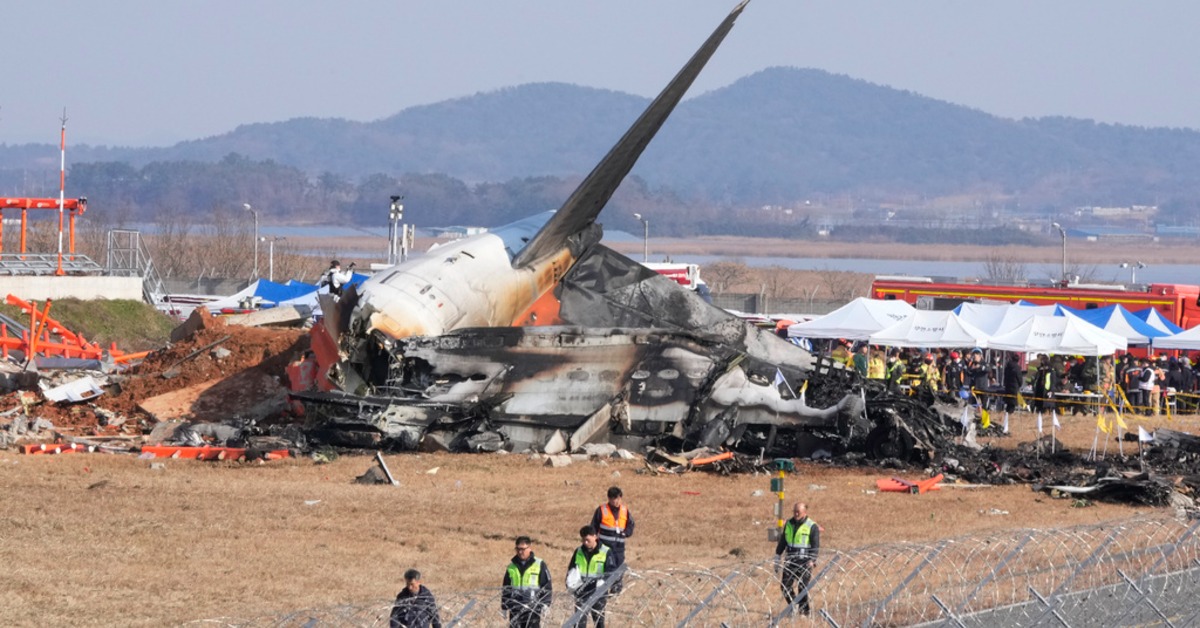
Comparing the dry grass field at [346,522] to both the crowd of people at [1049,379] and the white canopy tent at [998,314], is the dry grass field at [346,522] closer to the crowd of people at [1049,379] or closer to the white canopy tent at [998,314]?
the crowd of people at [1049,379]

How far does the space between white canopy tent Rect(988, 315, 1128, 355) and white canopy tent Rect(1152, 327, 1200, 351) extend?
17.3 ft

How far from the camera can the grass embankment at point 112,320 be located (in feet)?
185

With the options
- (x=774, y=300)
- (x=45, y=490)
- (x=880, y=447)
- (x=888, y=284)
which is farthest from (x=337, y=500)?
(x=774, y=300)

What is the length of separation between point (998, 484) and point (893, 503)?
11.5 feet

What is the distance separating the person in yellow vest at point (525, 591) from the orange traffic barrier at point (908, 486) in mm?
14106

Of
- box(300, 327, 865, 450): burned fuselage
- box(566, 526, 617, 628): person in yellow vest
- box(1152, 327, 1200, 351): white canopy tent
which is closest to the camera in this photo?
box(566, 526, 617, 628): person in yellow vest

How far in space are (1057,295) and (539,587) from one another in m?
50.7

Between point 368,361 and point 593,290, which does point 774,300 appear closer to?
point 593,290

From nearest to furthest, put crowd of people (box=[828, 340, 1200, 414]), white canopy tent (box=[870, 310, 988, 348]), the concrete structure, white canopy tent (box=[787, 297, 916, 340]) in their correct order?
1. crowd of people (box=[828, 340, 1200, 414])
2. white canopy tent (box=[870, 310, 988, 348])
3. white canopy tent (box=[787, 297, 916, 340])
4. the concrete structure

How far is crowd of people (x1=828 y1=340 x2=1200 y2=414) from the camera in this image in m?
42.6

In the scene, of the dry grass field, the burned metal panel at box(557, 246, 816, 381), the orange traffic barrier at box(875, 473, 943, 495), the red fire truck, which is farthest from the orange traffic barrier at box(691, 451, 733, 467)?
the red fire truck

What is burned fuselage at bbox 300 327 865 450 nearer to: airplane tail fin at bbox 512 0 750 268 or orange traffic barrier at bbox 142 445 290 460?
orange traffic barrier at bbox 142 445 290 460

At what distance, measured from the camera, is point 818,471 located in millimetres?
29562

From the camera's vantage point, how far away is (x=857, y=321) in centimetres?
4734
